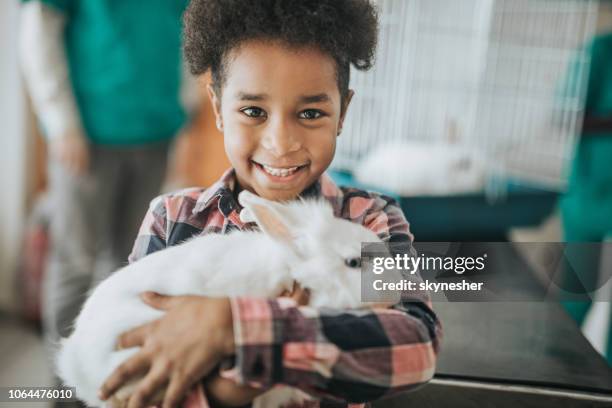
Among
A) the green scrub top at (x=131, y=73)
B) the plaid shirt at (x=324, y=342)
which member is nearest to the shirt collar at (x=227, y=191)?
the plaid shirt at (x=324, y=342)

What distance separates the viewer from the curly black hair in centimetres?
45

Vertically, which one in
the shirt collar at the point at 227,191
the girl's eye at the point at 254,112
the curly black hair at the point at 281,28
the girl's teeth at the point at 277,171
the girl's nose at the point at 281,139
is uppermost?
the curly black hair at the point at 281,28

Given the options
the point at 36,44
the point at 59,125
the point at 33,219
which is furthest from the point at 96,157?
the point at 33,219

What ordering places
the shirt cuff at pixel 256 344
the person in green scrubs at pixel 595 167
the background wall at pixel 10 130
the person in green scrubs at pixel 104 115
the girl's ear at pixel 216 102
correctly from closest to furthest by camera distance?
the shirt cuff at pixel 256 344 < the girl's ear at pixel 216 102 < the person in green scrubs at pixel 104 115 < the person in green scrubs at pixel 595 167 < the background wall at pixel 10 130

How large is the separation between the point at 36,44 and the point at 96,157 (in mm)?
240

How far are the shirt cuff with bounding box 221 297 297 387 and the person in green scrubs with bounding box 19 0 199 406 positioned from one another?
0.31 meters

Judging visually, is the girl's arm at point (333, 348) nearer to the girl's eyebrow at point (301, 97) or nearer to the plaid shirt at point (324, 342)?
the plaid shirt at point (324, 342)

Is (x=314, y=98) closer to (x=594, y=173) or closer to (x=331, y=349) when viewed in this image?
(x=331, y=349)

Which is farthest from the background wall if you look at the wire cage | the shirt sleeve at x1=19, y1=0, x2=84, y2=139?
the wire cage

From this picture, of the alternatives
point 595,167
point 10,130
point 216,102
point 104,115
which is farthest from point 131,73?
point 595,167

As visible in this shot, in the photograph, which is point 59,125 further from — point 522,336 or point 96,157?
point 522,336

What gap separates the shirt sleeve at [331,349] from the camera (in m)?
0.38

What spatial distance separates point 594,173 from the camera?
1.04m

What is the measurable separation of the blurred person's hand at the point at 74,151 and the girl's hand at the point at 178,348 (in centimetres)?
36
